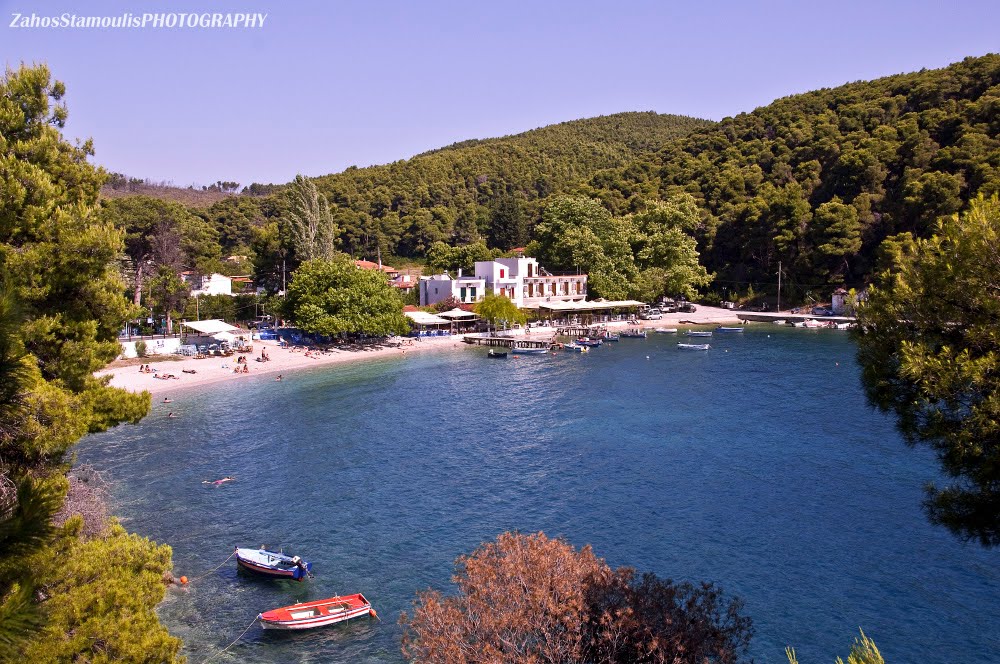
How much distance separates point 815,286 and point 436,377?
51785 mm

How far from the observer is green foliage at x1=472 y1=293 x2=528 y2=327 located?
62.7m

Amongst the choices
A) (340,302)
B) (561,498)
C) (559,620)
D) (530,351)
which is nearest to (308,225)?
(340,302)

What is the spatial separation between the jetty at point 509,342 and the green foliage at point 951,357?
47.3 m

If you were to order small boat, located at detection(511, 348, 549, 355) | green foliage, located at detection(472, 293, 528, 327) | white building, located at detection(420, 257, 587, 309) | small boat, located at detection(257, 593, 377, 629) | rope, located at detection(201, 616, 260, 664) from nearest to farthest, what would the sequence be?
1. rope, located at detection(201, 616, 260, 664)
2. small boat, located at detection(257, 593, 377, 629)
3. small boat, located at detection(511, 348, 549, 355)
4. green foliage, located at detection(472, 293, 528, 327)
5. white building, located at detection(420, 257, 587, 309)

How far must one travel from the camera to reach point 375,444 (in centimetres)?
3012

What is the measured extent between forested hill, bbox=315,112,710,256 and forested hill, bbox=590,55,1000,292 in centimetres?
1726

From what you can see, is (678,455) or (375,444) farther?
(375,444)

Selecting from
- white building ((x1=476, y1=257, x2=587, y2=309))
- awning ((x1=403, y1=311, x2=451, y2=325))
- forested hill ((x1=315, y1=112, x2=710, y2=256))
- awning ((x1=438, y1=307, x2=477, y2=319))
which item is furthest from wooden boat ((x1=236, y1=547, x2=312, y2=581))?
forested hill ((x1=315, y1=112, x2=710, y2=256))

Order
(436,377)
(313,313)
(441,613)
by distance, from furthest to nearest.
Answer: (313,313) → (436,377) → (441,613)

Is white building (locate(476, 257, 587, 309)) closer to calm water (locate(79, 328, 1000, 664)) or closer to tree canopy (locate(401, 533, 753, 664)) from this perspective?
calm water (locate(79, 328, 1000, 664))

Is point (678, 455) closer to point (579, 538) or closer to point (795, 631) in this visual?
point (579, 538)

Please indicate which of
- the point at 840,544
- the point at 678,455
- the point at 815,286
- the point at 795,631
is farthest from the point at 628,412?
the point at 815,286

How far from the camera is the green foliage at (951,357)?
8586mm

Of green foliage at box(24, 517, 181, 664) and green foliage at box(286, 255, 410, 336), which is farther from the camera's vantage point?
green foliage at box(286, 255, 410, 336)
